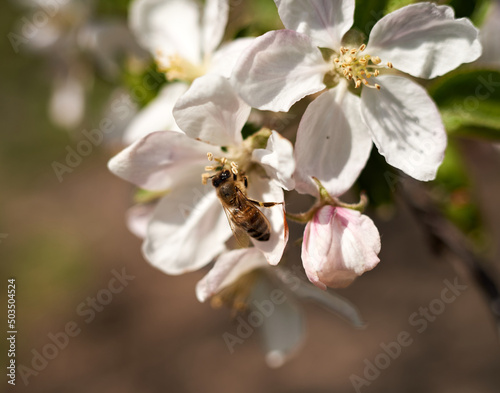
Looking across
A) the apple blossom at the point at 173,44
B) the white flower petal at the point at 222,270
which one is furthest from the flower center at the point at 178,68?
the white flower petal at the point at 222,270

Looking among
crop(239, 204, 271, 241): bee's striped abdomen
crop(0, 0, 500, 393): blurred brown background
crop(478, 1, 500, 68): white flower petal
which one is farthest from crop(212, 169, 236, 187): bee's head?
crop(0, 0, 500, 393): blurred brown background

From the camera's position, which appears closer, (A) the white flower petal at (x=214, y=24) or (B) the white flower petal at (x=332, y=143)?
(B) the white flower petal at (x=332, y=143)

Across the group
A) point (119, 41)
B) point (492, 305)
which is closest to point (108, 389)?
point (119, 41)

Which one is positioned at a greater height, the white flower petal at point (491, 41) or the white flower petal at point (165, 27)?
the white flower petal at point (165, 27)

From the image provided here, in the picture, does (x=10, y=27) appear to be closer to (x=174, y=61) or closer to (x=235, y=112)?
(x=174, y=61)

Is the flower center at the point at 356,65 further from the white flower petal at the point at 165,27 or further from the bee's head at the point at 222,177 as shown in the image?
the white flower petal at the point at 165,27
